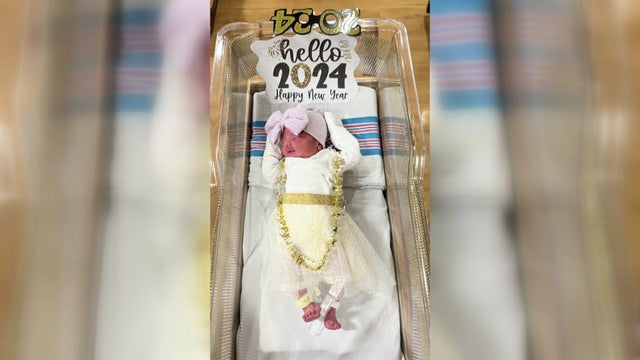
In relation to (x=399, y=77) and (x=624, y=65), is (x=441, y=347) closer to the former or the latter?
(x=624, y=65)

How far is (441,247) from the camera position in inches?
8.1

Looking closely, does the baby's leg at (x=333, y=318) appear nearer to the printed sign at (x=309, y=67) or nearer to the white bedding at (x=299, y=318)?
the white bedding at (x=299, y=318)

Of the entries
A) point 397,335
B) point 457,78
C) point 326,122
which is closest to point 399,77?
point 326,122

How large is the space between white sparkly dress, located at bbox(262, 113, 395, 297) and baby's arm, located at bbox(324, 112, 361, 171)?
2.8 inches

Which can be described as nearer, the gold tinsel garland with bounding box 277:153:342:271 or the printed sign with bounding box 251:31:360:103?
the gold tinsel garland with bounding box 277:153:342:271

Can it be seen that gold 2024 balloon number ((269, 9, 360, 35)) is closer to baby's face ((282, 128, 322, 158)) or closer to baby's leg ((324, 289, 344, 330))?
baby's face ((282, 128, 322, 158))

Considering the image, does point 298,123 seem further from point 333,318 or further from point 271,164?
point 333,318

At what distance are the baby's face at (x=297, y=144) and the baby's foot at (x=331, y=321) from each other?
1.71ft

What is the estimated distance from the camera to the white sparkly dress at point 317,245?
4.37 feet

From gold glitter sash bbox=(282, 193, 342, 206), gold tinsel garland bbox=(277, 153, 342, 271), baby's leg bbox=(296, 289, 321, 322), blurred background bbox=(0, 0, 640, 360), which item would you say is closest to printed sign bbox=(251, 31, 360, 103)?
gold tinsel garland bbox=(277, 153, 342, 271)

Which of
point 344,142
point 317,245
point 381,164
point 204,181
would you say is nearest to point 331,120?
point 344,142

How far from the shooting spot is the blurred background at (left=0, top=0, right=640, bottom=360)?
18 centimetres

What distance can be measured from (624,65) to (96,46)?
0.22 metres

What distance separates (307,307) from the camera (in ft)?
4.29
